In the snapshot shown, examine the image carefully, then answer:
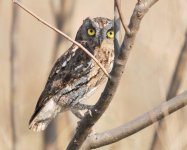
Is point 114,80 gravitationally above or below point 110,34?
above

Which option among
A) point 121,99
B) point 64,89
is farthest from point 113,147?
point 64,89

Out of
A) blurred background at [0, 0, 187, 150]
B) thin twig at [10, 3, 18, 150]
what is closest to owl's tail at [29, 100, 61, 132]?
blurred background at [0, 0, 187, 150]

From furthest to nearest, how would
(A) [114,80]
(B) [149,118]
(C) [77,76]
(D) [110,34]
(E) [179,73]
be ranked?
1. (E) [179,73]
2. (C) [77,76]
3. (D) [110,34]
4. (B) [149,118]
5. (A) [114,80]

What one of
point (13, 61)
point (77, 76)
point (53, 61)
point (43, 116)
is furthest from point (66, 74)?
point (13, 61)

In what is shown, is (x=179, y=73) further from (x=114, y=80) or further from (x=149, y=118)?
(x=114, y=80)

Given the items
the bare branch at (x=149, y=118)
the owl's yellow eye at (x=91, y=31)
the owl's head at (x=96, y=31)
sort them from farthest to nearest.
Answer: the owl's yellow eye at (x=91, y=31) → the owl's head at (x=96, y=31) → the bare branch at (x=149, y=118)

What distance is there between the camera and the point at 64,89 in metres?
3.47

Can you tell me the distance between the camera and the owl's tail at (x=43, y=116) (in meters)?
3.42

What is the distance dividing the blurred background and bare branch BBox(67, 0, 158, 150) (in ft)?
6.66

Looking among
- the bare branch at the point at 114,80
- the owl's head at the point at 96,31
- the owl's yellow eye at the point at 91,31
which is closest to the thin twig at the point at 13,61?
the owl's head at the point at 96,31

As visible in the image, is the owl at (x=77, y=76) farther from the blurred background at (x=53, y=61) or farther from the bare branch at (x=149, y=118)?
the blurred background at (x=53, y=61)

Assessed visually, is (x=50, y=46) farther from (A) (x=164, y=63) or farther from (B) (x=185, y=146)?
(B) (x=185, y=146)

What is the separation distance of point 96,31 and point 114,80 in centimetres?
104

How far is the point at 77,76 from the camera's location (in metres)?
3.44
